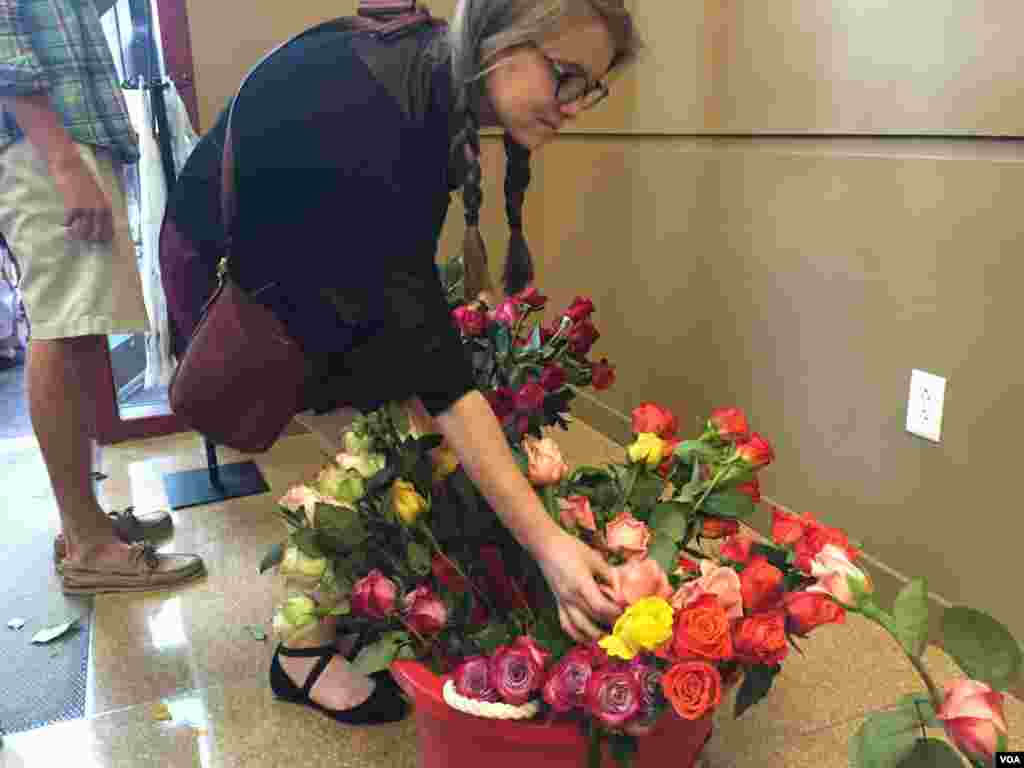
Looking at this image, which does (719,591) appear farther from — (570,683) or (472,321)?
(472,321)

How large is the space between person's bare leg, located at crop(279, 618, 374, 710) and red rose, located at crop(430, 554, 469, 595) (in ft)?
0.97

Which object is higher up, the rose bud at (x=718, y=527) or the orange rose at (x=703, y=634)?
the orange rose at (x=703, y=634)

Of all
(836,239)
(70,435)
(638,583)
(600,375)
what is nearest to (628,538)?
(638,583)

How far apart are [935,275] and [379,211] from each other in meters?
0.85

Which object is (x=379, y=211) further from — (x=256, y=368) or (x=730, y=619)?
(x=730, y=619)

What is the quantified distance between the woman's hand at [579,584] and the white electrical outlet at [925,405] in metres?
0.71

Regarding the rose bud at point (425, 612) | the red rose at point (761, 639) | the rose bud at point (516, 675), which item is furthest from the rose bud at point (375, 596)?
the red rose at point (761, 639)

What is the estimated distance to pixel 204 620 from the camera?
4.60 ft

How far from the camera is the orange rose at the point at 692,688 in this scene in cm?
67

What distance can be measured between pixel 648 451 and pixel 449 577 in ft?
0.83

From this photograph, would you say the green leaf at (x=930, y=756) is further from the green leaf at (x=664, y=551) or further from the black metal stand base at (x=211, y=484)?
the black metal stand base at (x=211, y=484)

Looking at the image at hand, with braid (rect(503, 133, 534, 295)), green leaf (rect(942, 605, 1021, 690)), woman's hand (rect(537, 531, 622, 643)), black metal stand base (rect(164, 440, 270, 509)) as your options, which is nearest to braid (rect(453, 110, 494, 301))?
braid (rect(503, 133, 534, 295))

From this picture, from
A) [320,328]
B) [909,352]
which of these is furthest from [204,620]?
[909,352]

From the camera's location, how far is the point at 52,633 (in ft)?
4.48
